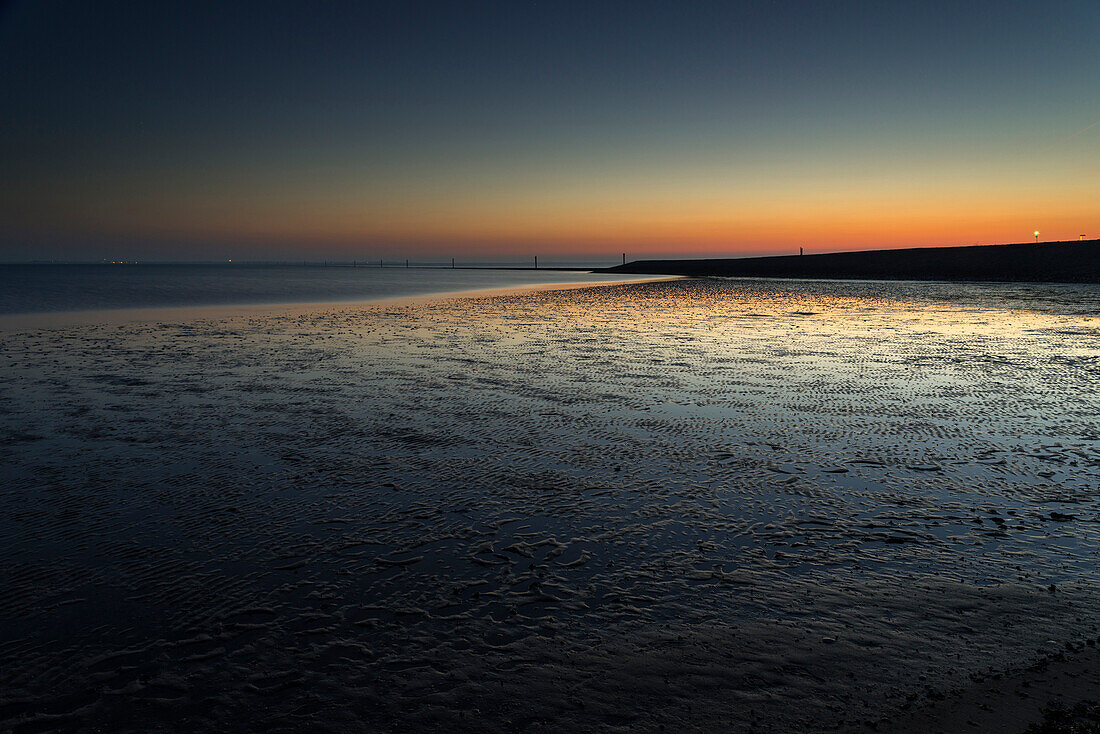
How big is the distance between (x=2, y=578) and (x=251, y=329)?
1850 centimetres

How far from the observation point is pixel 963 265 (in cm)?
6550

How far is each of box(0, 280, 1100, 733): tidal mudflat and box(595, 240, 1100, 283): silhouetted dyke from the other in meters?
55.7

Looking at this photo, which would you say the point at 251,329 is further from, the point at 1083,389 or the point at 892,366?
the point at 1083,389

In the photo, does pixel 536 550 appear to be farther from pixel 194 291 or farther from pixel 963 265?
pixel 963 265

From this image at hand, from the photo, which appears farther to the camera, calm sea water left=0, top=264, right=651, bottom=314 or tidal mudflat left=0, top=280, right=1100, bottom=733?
calm sea water left=0, top=264, right=651, bottom=314

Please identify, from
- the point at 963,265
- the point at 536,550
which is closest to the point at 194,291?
the point at 536,550

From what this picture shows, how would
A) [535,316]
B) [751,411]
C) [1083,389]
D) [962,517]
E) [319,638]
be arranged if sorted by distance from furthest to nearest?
1. [535,316]
2. [1083,389]
3. [751,411]
4. [962,517]
5. [319,638]

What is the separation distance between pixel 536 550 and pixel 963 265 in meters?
75.7

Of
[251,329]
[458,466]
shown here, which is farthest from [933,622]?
[251,329]

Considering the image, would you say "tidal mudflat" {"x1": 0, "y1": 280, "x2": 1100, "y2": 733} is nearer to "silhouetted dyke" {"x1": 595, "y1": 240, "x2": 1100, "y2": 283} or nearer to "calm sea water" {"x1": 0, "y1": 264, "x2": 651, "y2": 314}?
"calm sea water" {"x1": 0, "y1": 264, "x2": 651, "y2": 314}

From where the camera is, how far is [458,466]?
7020 mm

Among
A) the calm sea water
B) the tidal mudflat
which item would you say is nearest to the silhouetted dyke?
the calm sea water

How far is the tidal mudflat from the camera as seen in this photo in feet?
11.1

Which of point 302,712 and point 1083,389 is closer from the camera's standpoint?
point 302,712
